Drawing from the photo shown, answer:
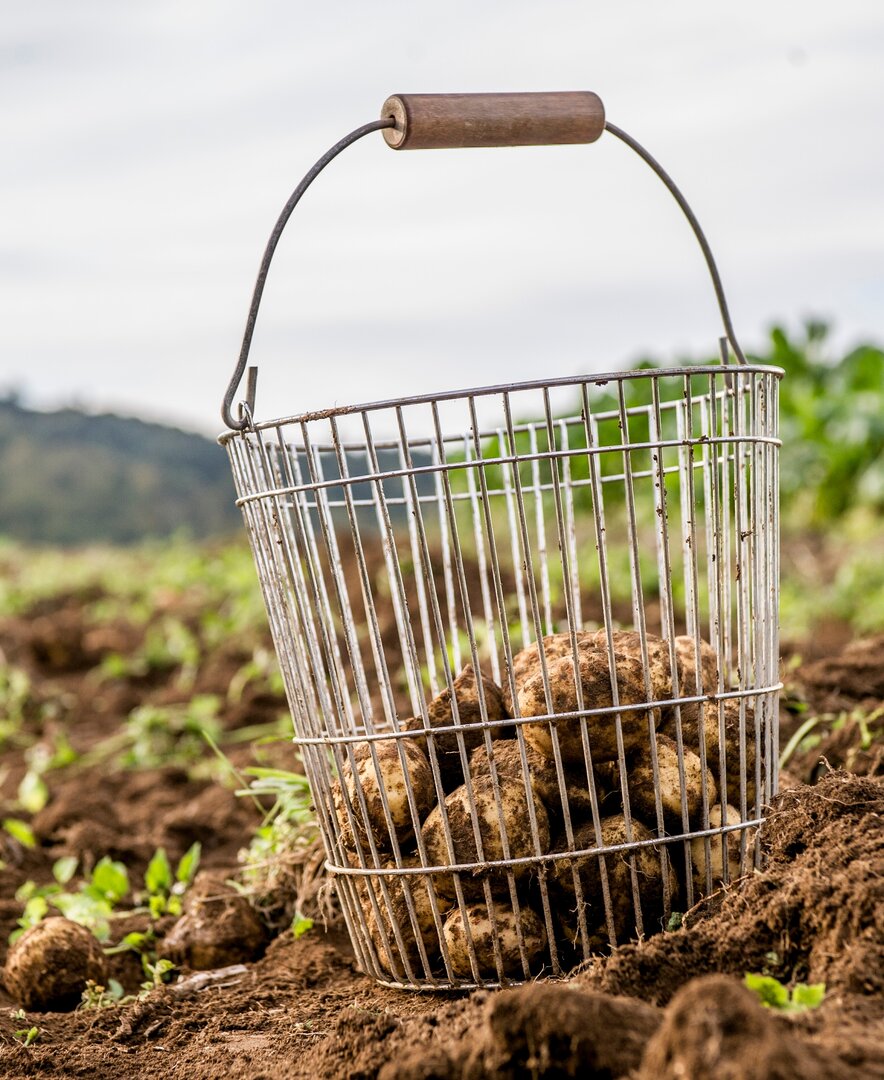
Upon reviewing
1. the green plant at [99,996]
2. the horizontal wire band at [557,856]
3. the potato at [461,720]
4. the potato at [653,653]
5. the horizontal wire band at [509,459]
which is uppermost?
the horizontal wire band at [509,459]

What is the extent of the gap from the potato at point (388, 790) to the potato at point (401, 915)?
0.06m

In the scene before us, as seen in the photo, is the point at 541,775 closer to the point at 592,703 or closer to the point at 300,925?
the point at 592,703

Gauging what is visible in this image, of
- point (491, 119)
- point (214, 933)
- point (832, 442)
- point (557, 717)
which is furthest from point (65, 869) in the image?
point (832, 442)

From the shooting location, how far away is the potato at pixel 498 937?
1.90 metres

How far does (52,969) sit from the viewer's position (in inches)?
89.4

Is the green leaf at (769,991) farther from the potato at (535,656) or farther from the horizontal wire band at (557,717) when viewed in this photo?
the potato at (535,656)

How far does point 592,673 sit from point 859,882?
20.2 inches

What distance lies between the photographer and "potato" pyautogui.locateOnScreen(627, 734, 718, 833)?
192 cm

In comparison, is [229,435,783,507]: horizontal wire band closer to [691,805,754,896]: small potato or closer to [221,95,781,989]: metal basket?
[221,95,781,989]: metal basket

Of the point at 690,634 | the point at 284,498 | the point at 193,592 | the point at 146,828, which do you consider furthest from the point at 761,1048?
the point at 193,592

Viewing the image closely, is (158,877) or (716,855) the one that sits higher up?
(716,855)

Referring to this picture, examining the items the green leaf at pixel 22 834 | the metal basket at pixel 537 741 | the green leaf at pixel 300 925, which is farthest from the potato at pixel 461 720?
the green leaf at pixel 22 834

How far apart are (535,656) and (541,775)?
22 cm

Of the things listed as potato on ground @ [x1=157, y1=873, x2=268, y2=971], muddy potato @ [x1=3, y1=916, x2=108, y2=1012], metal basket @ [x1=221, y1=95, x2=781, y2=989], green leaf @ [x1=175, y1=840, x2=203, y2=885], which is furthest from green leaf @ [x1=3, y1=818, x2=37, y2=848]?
metal basket @ [x1=221, y1=95, x2=781, y2=989]
